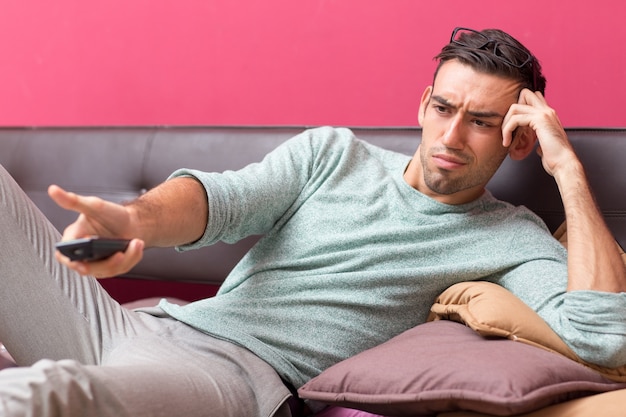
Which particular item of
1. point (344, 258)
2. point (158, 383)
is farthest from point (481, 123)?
point (158, 383)

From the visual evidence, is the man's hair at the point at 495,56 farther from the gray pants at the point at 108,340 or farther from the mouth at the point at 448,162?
the gray pants at the point at 108,340

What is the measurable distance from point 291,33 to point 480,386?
1.29m

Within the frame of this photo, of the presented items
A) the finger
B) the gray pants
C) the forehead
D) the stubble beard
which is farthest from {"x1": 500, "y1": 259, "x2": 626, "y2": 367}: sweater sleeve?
the finger

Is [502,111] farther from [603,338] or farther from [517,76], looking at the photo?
[603,338]

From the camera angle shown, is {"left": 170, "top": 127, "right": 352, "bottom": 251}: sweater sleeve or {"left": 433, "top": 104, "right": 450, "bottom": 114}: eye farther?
{"left": 433, "top": 104, "right": 450, "bottom": 114}: eye

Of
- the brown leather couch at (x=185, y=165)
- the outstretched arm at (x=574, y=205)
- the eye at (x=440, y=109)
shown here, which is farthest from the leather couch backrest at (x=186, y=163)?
the eye at (x=440, y=109)

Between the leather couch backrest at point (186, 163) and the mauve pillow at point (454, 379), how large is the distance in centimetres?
48

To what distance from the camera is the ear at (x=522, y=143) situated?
1708 millimetres

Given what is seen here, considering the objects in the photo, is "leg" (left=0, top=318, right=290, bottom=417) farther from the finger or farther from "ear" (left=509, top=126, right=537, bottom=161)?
"ear" (left=509, top=126, right=537, bottom=161)

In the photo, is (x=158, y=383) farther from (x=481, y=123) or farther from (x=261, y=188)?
(x=481, y=123)

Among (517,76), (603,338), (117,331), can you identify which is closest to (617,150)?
(517,76)

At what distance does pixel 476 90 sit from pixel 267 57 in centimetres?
79

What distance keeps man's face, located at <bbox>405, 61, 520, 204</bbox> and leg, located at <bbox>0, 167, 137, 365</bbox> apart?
66cm

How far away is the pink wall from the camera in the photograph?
2008mm
